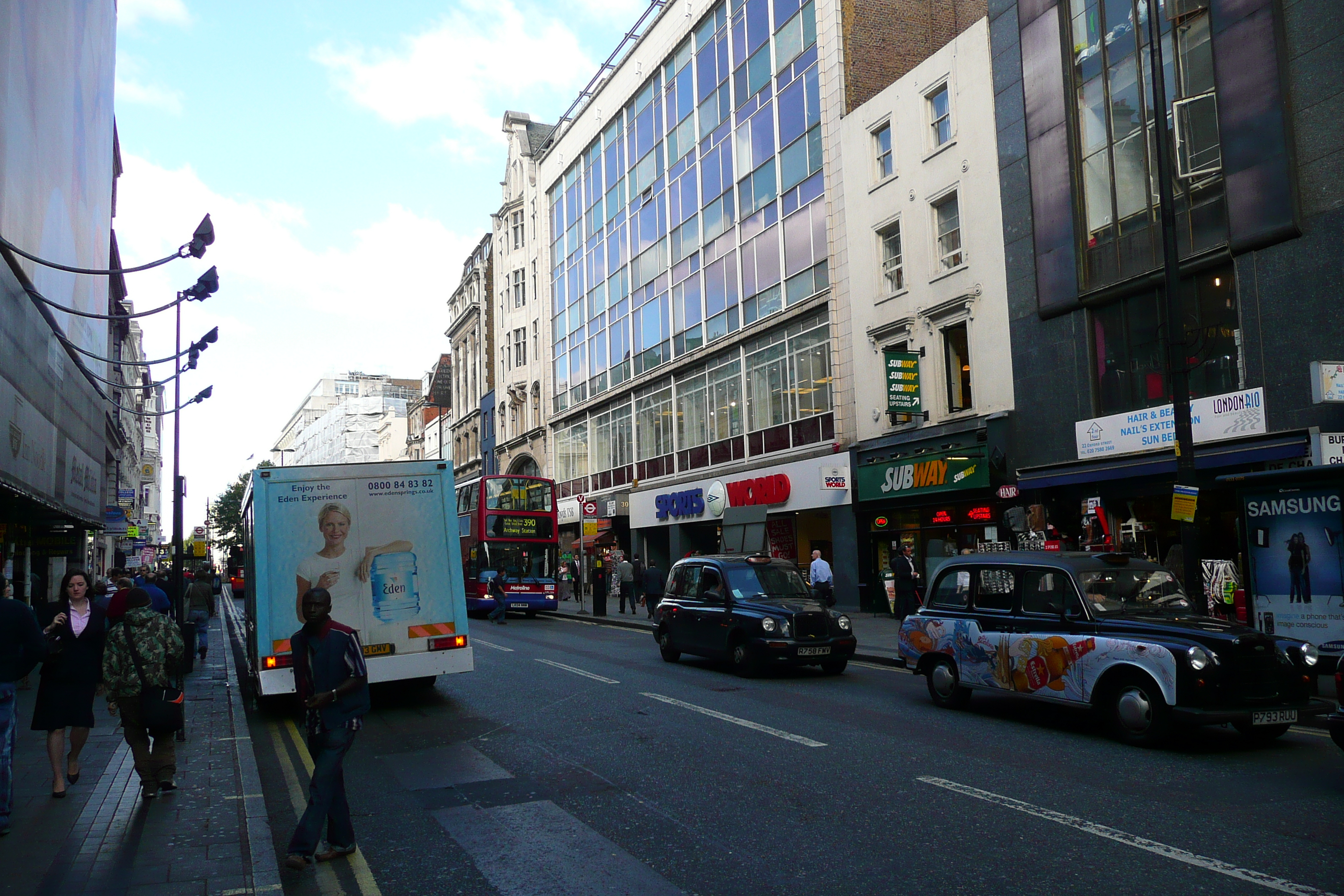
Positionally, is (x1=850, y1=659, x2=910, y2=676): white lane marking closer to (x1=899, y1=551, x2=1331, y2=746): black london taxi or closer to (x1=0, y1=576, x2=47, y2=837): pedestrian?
(x1=899, y1=551, x2=1331, y2=746): black london taxi

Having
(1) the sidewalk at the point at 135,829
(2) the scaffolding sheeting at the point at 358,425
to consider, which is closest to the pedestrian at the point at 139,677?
(1) the sidewalk at the point at 135,829

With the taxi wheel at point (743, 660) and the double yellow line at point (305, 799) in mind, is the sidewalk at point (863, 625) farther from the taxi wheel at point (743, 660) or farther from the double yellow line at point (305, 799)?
the double yellow line at point (305, 799)

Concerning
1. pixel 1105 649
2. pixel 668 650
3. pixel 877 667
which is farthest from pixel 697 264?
pixel 1105 649

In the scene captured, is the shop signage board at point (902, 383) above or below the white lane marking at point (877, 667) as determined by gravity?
above

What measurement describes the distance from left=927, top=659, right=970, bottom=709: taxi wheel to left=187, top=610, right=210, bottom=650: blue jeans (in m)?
14.1

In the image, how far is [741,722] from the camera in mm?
10867

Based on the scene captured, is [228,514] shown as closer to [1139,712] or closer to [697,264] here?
[697,264]

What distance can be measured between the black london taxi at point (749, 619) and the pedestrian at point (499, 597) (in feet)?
40.8

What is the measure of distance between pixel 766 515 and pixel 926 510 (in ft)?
20.1

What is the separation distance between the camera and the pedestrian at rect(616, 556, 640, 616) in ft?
102

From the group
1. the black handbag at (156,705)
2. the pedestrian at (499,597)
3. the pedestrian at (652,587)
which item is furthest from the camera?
the pedestrian at (499,597)

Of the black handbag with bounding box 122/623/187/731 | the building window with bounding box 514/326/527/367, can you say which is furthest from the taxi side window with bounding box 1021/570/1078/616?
the building window with bounding box 514/326/527/367

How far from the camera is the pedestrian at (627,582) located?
31031mm

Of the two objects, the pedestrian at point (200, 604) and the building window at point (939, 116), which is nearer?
the pedestrian at point (200, 604)
